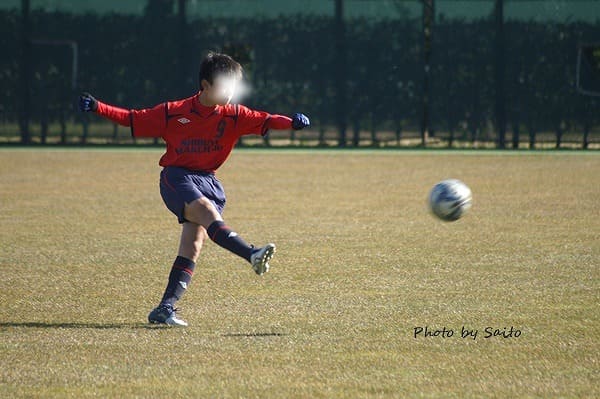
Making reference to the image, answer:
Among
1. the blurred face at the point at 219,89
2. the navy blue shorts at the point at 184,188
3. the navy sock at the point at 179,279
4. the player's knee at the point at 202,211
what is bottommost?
the navy sock at the point at 179,279

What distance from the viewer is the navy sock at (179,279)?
257 inches

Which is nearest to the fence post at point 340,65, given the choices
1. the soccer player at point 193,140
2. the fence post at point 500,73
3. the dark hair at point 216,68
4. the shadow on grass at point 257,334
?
the fence post at point 500,73

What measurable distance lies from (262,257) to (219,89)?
1.19 m

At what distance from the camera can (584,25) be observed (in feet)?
70.2

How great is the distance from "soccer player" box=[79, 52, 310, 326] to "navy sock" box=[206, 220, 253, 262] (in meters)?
0.01

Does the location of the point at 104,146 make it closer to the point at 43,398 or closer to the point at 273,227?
the point at 273,227

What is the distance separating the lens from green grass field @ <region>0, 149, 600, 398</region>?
5.08m

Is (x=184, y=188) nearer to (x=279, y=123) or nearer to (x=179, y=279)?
(x=179, y=279)

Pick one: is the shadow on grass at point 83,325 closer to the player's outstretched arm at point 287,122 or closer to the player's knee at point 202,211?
the player's knee at point 202,211

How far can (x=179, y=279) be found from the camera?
21.7 feet

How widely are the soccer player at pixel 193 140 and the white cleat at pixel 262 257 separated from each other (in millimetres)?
418

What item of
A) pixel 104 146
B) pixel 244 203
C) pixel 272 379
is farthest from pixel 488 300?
pixel 104 146

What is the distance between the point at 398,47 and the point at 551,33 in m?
3.10

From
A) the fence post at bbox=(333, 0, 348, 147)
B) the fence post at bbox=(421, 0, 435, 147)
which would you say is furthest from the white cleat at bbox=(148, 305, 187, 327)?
the fence post at bbox=(333, 0, 348, 147)
